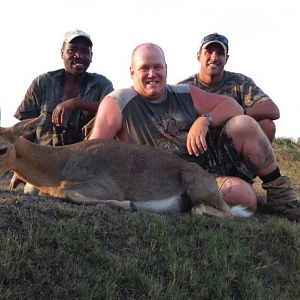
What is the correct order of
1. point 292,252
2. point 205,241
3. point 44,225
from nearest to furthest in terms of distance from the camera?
1. point 44,225
2. point 205,241
3. point 292,252

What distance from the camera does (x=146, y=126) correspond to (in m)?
7.23

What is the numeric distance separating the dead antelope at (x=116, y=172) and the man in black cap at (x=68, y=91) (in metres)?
2.22

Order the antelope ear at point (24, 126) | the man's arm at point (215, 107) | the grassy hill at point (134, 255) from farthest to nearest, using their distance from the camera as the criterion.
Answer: the man's arm at point (215, 107)
the antelope ear at point (24, 126)
the grassy hill at point (134, 255)

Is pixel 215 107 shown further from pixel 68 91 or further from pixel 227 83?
pixel 68 91

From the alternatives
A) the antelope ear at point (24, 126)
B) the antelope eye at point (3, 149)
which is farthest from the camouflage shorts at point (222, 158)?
the antelope eye at point (3, 149)

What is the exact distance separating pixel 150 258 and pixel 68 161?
2.00 m

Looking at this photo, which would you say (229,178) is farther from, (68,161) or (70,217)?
(70,217)

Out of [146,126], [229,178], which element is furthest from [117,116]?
[229,178]

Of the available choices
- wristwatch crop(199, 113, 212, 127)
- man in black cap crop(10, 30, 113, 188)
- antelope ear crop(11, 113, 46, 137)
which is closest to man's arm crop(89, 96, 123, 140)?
antelope ear crop(11, 113, 46, 137)

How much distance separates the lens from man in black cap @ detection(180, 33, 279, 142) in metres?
8.91

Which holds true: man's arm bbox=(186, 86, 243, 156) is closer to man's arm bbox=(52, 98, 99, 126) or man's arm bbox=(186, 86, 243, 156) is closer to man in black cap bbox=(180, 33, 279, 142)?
man in black cap bbox=(180, 33, 279, 142)

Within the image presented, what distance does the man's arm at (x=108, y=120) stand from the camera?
7148 mm

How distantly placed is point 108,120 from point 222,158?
1706 millimetres

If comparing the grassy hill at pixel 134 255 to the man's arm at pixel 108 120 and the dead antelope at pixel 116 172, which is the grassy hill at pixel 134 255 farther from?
the man's arm at pixel 108 120
